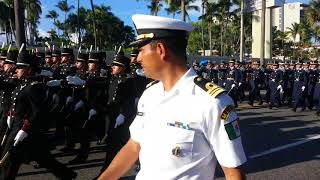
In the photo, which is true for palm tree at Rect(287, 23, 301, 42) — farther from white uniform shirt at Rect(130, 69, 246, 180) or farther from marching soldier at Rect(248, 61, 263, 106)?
white uniform shirt at Rect(130, 69, 246, 180)

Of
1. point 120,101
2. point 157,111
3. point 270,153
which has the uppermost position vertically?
point 157,111

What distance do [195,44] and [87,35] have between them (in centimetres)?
2714

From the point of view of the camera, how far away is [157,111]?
2.38 meters

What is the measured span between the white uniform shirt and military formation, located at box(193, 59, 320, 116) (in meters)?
15.2

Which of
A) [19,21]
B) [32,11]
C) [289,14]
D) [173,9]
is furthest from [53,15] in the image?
[289,14]

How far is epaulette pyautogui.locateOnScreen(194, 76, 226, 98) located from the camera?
7.33ft

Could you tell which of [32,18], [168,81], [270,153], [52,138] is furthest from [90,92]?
[32,18]

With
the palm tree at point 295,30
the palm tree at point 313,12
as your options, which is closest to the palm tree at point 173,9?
the palm tree at point 313,12

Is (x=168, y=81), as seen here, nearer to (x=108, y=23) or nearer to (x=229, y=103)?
(x=229, y=103)

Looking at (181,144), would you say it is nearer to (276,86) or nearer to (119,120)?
(119,120)

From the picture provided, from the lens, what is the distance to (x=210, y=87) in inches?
89.6

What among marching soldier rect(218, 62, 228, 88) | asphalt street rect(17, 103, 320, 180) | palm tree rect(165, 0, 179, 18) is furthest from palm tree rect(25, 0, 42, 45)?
asphalt street rect(17, 103, 320, 180)

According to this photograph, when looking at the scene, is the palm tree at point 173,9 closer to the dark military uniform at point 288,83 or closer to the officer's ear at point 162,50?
the dark military uniform at point 288,83

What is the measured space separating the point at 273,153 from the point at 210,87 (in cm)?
719
